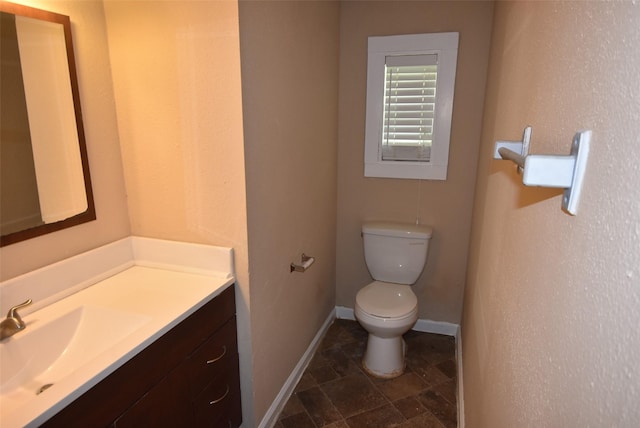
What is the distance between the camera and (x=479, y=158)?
88.0 inches

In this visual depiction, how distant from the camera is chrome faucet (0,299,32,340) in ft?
3.47

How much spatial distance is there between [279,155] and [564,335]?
52.3 inches

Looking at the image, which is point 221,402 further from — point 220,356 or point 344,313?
point 344,313

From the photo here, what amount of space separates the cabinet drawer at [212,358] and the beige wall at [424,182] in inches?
52.7

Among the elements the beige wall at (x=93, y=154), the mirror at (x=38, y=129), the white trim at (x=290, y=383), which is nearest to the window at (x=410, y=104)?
the white trim at (x=290, y=383)

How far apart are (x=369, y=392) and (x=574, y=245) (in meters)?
1.82

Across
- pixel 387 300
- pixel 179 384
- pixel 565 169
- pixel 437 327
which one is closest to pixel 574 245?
pixel 565 169

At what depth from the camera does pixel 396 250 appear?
7.87ft

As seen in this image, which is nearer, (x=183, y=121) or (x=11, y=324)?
(x=11, y=324)

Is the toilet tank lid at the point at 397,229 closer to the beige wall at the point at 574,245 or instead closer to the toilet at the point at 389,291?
the toilet at the point at 389,291

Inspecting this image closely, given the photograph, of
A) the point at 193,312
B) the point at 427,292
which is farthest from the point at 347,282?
the point at 193,312

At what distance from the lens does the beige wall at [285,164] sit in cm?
146

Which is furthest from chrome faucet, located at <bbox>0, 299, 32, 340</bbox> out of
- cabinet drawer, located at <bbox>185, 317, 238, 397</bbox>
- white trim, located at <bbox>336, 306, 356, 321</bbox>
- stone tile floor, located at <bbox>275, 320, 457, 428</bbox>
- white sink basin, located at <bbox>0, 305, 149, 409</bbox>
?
white trim, located at <bbox>336, 306, 356, 321</bbox>

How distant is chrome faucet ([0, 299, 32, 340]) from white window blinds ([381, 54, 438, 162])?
2047mm
